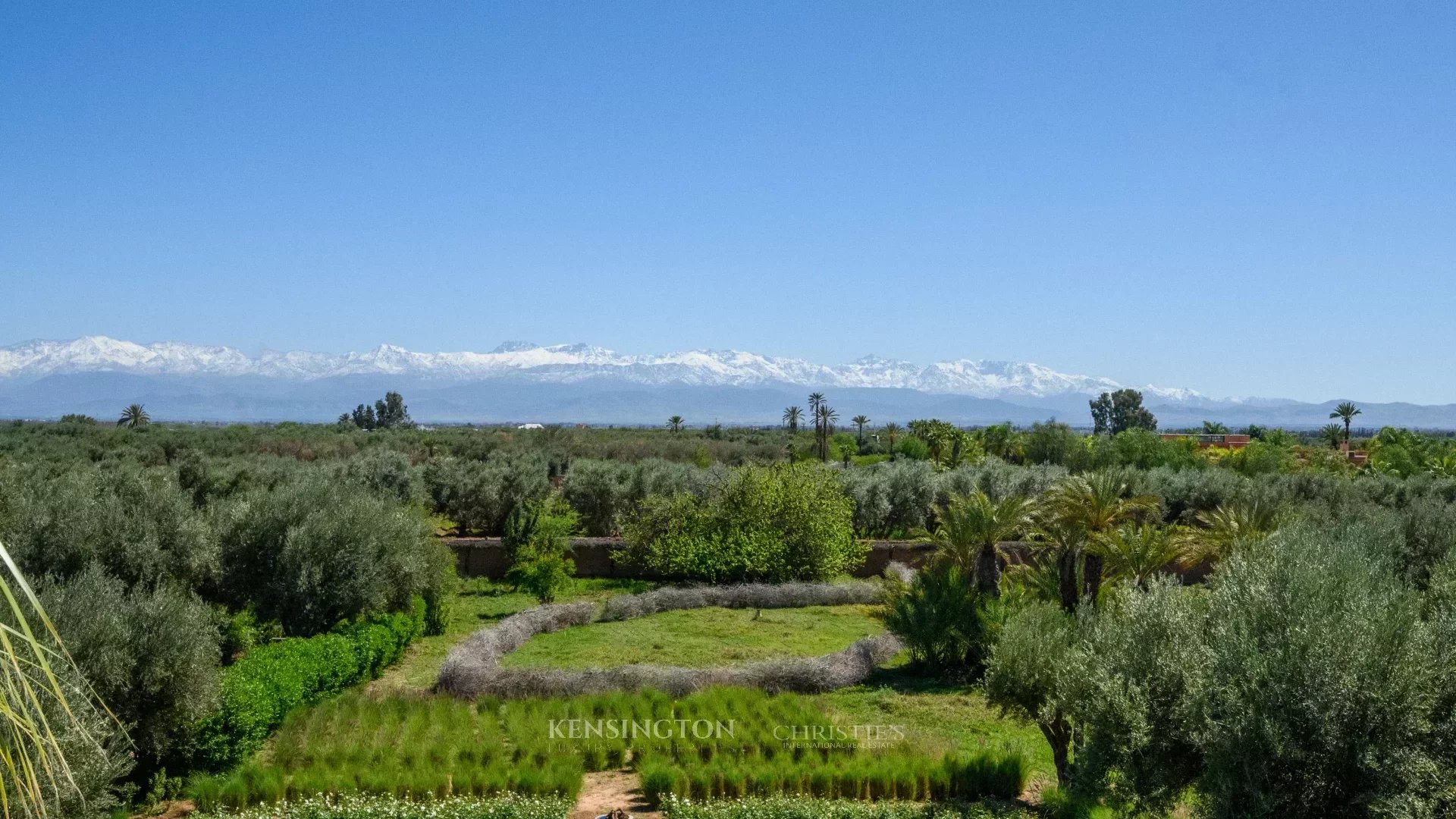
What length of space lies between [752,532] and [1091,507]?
949 cm

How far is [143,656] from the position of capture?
11008 mm

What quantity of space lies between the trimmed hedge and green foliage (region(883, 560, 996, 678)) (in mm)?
9212

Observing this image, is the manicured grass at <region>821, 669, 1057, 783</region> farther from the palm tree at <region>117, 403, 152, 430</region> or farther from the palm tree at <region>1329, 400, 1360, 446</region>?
the palm tree at <region>1329, 400, 1360, 446</region>

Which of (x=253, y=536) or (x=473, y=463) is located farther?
(x=473, y=463)

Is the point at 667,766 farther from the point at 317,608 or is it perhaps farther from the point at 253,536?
the point at 253,536

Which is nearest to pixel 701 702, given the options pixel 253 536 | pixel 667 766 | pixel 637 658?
pixel 667 766

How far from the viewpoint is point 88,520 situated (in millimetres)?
16469

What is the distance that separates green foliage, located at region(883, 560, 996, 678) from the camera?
58.1ft

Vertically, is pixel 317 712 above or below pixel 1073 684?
below

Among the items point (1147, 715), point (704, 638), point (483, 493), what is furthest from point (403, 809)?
point (483, 493)

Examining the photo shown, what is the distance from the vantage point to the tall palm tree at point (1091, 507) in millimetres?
19938

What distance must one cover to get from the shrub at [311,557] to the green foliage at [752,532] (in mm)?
9284

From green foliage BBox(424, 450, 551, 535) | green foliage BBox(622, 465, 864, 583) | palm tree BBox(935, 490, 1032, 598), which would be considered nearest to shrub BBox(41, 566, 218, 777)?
palm tree BBox(935, 490, 1032, 598)

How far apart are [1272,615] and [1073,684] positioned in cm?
197
